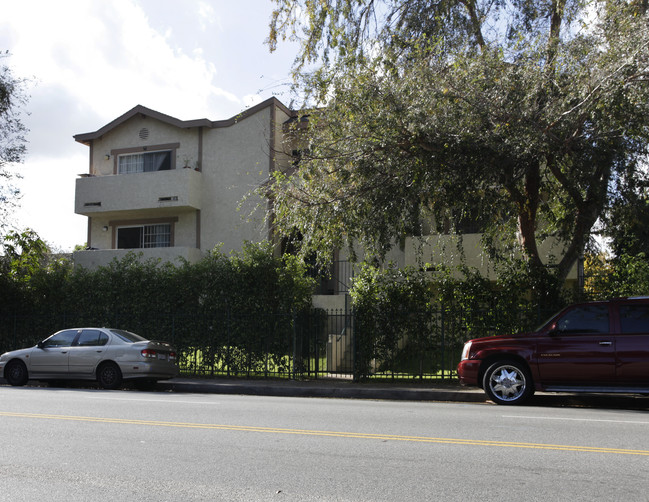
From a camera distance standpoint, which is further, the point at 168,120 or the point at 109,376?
the point at 168,120

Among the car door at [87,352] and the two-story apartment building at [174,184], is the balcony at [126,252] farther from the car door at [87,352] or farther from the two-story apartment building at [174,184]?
the car door at [87,352]

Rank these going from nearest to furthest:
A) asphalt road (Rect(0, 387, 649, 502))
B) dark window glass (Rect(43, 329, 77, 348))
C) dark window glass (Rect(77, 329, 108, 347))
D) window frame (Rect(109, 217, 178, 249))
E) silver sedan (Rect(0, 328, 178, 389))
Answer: asphalt road (Rect(0, 387, 649, 502)), silver sedan (Rect(0, 328, 178, 389)), dark window glass (Rect(77, 329, 108, 347)), dark window glass (Rect(43, 329, 77, 348)), window frame (Rect(109, 217, 178, 249))

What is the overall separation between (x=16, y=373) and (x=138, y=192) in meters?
10.4

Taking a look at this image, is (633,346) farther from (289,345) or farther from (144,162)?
(144,162)

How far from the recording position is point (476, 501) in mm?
5012

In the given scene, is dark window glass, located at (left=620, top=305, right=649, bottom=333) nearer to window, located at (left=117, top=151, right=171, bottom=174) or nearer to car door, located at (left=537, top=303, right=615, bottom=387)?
car door, located at (left=537, top=303, right=615, bottom=387)

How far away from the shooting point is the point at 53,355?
1592 cm

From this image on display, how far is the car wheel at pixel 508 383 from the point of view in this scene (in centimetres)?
1166

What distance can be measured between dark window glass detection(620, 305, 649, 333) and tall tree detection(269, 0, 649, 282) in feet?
9.89

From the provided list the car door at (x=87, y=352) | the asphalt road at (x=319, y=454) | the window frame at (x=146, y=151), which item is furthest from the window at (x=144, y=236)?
the asphalt road at (x=319, y=454)

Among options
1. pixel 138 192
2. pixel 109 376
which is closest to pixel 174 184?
pixel 138 192

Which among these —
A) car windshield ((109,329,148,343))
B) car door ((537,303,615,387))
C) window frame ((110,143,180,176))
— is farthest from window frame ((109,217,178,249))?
car door ((537,303,615,387))

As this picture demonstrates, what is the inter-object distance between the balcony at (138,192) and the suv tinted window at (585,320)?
647 inches

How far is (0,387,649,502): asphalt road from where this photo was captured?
17.6 feet
